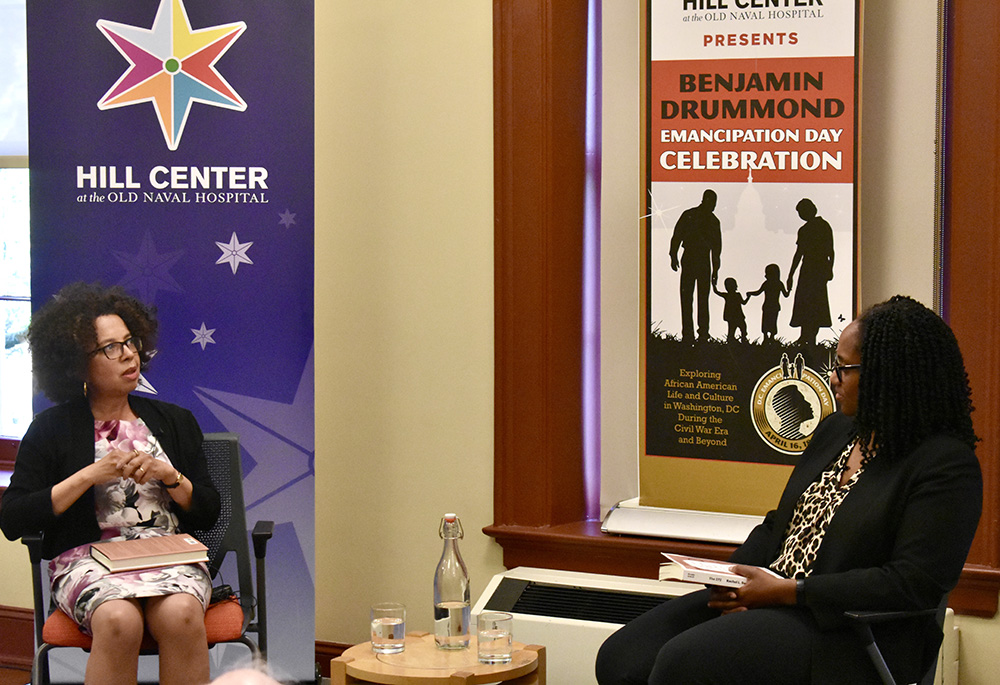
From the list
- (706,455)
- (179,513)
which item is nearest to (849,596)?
(706,455)

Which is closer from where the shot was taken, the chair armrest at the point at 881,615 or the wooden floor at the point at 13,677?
the chair armrest at the point at 881,615

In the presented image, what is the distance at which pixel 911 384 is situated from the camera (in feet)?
7.81

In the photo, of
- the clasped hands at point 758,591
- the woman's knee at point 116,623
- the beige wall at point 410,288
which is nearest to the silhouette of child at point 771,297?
the beige wall at point 410,288

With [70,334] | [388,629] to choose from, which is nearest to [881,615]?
[388,629]

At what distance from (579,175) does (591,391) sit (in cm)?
73

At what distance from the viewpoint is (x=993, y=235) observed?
3037 mm

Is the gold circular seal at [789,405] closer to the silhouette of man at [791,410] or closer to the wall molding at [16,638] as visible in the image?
the silhouette of man at [791,410]

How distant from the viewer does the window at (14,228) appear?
4289 millimetres

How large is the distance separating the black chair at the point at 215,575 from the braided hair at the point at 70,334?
39 centimetres

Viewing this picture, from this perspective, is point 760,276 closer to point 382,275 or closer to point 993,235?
point 993,235

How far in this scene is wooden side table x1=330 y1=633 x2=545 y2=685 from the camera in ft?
8.17

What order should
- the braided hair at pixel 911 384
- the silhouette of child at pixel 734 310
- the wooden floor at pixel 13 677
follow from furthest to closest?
the wooden floor at pixel 13 677
the silhouette of child at pixel 734 310
the braided hair at pixel 911 384

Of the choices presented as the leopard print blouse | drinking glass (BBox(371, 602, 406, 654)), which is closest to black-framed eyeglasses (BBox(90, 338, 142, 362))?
drinking glass (BBox(371, 602, 406, 654))

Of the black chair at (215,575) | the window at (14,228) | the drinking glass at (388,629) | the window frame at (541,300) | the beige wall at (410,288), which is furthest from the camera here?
the window at (14,228)
